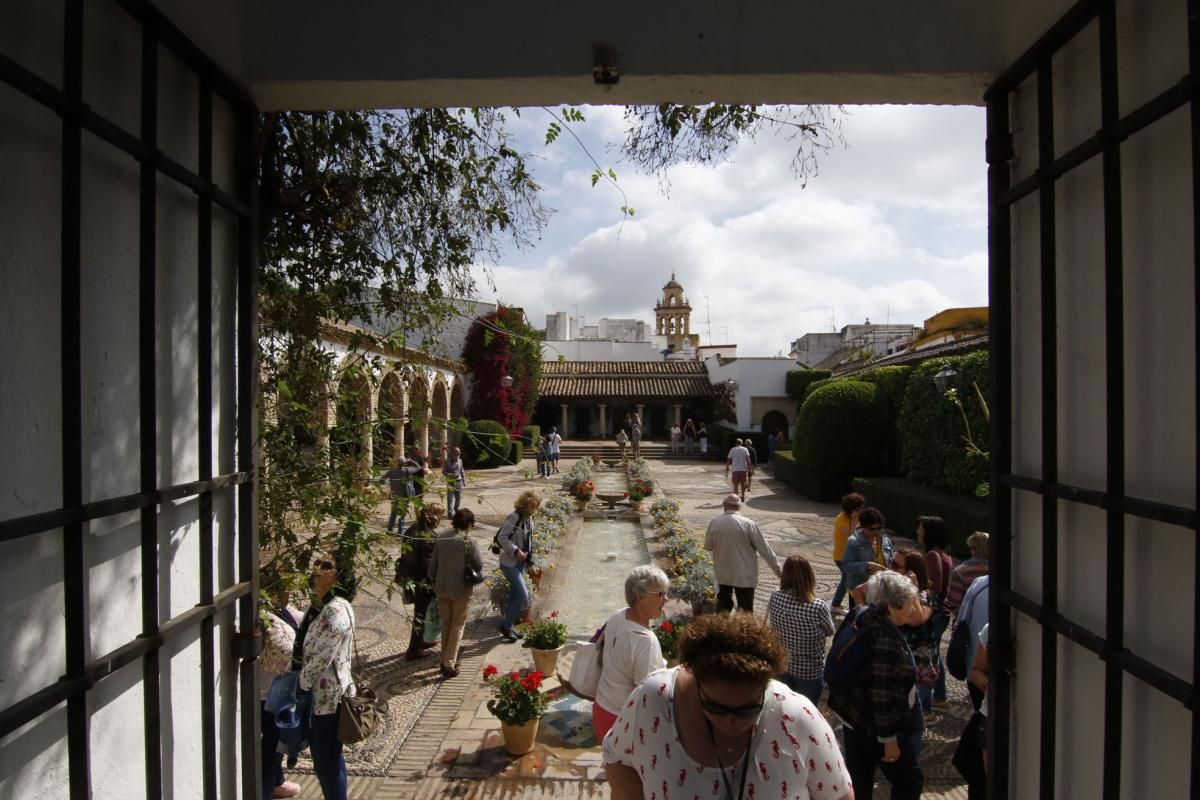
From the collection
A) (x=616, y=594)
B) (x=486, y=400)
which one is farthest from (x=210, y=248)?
(x=486, y=400)

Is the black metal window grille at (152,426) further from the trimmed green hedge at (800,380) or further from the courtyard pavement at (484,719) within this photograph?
the trimmed green hedge at (800,380)

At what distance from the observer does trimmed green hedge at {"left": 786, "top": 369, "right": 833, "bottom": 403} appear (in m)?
30.2

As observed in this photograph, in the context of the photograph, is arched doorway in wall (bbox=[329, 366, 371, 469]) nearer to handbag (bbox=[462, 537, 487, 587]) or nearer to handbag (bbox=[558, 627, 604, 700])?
handbag (bbox=[558, 627, 604, 700])

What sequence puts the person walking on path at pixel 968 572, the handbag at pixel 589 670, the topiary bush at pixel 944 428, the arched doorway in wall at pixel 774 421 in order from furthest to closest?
1. the arched doorway in wall at pixel 774 421
2. the topiary bush at pixel 944 428
3. the person walking on path at pixel 968 572
4. the handbag at pixel 589 670

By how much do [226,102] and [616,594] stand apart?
25.5ft

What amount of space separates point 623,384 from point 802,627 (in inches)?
1335

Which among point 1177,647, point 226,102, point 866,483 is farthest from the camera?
point 866,483

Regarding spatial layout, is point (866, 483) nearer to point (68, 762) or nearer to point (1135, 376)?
point (1135, 376)

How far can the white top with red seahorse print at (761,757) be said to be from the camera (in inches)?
86.4

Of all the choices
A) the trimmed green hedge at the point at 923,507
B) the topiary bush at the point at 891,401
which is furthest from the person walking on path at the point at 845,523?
the topiary bush at the point at 891,401

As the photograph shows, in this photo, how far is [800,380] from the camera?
31.1 metres

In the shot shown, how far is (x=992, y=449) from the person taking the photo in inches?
102

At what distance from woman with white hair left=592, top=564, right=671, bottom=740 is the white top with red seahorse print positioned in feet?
4.72

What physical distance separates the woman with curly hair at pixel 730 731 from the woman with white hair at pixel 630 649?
1434 mm
